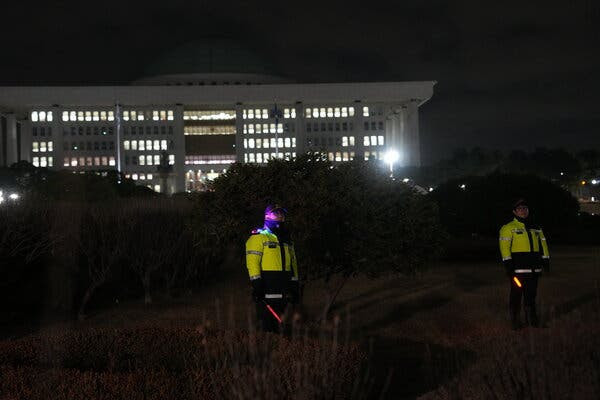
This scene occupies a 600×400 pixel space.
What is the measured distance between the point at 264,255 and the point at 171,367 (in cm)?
214

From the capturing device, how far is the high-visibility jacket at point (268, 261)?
8.90 meters

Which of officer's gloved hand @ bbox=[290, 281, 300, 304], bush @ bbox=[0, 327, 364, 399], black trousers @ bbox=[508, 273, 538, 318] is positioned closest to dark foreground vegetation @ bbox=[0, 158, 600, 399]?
bush @ bbox=[0, 327, 364, 399]

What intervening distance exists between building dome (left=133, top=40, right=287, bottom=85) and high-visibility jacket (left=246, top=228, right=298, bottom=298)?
138 m

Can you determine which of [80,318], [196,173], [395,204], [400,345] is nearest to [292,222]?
[395,204]

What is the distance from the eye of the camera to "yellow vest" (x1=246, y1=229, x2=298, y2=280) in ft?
29.1

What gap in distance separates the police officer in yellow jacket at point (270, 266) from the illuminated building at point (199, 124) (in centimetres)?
12200

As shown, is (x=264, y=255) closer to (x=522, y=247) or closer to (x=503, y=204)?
(x=522, y=247)

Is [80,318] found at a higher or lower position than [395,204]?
lower

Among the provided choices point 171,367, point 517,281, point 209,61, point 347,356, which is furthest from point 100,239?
point 209,61

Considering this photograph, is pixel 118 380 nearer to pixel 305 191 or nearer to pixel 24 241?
pixel 305 191

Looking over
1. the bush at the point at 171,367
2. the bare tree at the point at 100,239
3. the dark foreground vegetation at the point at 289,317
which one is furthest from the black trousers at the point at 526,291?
the bare tree at the point at 100,239

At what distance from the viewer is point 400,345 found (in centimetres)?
1081

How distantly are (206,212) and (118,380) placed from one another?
8.88 meters

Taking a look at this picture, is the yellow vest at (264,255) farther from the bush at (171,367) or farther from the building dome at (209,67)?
the building dome at (209,67)
